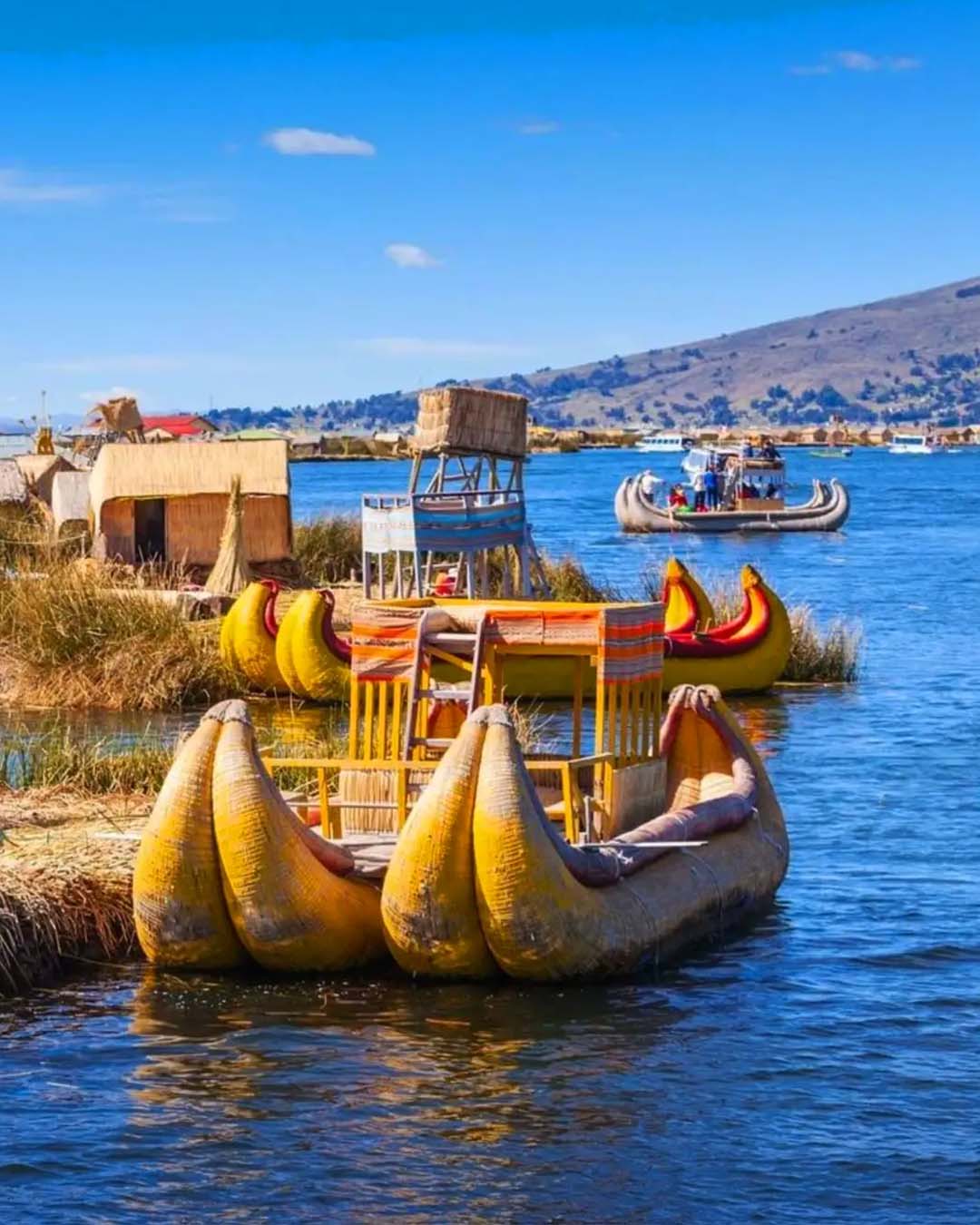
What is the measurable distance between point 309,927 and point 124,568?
1804 cm

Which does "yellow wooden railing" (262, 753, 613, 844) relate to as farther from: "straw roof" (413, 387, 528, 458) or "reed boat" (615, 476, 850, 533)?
"reed boat" (615, 476, 850, 533)

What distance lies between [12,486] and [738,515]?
96.2 ft

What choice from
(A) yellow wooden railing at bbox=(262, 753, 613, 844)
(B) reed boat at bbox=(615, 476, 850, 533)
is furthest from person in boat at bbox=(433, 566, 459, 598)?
(B) reed boat at bbox=(615, 476, 850, 533)

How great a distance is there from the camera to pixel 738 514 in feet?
203

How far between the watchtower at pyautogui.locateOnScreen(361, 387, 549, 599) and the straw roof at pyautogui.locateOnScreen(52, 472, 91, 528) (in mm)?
7310

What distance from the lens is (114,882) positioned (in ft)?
39.3

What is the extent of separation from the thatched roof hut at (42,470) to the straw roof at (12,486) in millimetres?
923

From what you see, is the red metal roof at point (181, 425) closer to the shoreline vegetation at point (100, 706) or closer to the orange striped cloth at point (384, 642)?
the shoreline vegetation at point (100, 706)

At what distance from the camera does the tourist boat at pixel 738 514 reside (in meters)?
61.6

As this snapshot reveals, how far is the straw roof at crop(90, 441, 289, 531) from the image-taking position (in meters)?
31.9

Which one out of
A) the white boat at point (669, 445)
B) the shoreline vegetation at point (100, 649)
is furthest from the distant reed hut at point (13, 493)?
the white boat at point (669, 445)

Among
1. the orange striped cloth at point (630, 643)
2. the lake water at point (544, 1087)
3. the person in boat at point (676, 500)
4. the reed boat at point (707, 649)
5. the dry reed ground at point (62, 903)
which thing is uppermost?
the person in boat at point (676, 500)

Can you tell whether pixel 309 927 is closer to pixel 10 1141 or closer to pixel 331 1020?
pixel 331 1020

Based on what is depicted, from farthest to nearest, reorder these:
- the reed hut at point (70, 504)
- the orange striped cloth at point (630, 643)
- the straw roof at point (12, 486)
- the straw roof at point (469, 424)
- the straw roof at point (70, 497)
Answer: the straw roof at point (12, 486) → the straw roof at point (70, 497) → the reed hut at point (70, 504) → the straw roof at point (469, 424) → the orange striped cloth at point (630, 643)
